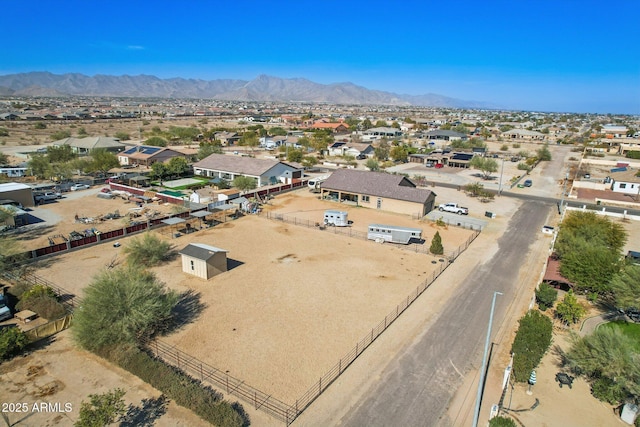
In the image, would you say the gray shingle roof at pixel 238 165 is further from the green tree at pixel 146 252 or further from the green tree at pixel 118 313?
the green tree at pixel 118 313

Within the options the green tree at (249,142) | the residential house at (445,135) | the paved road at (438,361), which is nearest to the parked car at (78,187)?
the green tree at (249,142)

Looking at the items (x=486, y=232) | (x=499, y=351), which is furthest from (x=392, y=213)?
(x=499, y=351)

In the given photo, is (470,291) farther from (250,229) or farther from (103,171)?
(103,171)

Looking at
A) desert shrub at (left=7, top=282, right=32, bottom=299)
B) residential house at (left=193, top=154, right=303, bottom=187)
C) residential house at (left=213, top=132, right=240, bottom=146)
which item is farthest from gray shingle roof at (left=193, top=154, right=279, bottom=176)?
residential house at (left=213, top=132, right=240, bottom=146)

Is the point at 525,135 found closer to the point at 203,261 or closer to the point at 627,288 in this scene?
the point at 627,288

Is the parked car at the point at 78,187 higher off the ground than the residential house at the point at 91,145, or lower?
lower

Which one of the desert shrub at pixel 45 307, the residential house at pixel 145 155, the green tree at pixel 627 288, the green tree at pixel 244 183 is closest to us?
the desert shrub at pixel 45 307

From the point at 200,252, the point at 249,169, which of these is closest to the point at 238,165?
the point at 249,169

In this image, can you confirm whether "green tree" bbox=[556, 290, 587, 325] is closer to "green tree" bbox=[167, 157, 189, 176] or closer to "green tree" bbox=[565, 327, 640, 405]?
"green tree" bbox=[565, 327, 640, 405]
